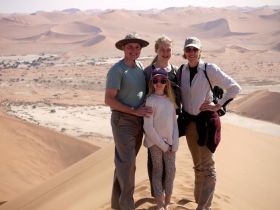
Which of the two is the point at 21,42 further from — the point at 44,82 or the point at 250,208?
the point at 250,208

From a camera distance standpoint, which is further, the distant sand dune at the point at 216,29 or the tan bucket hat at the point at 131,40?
the distant sand dune at the point at 216,29

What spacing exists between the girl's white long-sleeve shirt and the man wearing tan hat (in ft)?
0.30

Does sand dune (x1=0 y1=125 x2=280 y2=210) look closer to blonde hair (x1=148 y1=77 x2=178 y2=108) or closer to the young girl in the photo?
the young girl

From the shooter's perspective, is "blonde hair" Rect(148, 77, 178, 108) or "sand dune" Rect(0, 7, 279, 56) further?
"sand dune" Rect(0, 7, 279, 56)

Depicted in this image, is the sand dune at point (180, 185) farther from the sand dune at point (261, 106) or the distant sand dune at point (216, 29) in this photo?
the distant sand dune at point (216, 29)

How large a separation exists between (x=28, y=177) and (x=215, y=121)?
746 cm

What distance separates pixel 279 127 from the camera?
18.9 metres

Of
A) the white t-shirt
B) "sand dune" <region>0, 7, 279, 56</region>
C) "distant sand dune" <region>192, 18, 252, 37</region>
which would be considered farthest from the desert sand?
"distant sand dune" <region>192, 18, 252, 37</region>

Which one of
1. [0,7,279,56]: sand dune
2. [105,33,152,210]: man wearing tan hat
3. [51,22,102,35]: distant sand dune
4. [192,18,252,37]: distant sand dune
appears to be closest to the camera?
[105,33,152,210]: man wearing tan hat

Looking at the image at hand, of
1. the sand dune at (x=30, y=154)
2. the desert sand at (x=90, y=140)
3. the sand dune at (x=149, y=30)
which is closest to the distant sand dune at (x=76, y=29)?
the sand dune at (x=149, y=30)

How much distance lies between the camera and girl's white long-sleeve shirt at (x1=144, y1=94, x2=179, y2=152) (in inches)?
169

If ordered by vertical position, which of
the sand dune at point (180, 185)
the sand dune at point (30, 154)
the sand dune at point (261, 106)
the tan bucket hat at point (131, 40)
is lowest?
the sand dune at point (261, 106)

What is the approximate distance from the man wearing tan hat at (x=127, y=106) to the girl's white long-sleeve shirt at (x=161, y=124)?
91 millimetres

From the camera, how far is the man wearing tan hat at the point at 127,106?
420 cm
